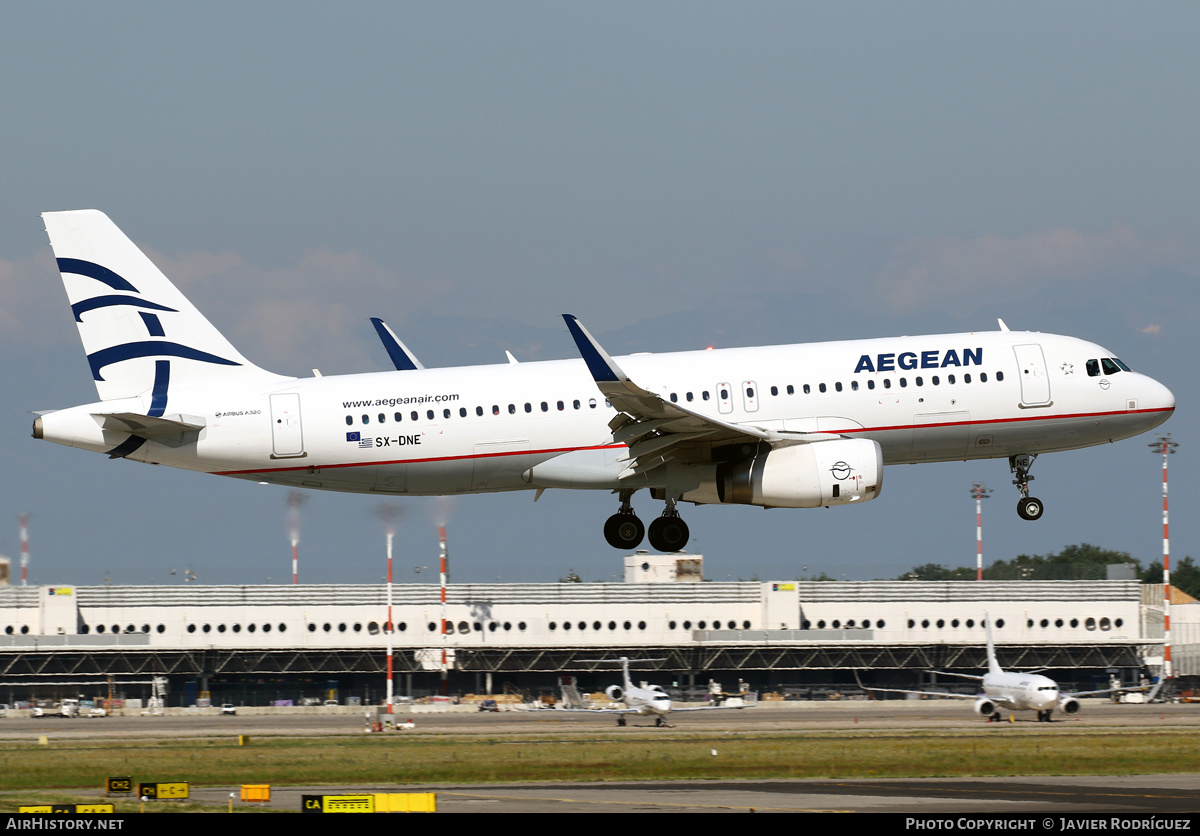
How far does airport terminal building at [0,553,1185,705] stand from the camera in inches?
4791

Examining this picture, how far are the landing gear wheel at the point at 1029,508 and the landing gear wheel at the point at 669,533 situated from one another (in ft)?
32.2

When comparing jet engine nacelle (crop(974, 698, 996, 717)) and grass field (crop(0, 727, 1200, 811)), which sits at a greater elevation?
grass field (crop(0, 727, 1200, 811))

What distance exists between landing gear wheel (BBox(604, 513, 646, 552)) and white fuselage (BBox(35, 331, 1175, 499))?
2.28 meters

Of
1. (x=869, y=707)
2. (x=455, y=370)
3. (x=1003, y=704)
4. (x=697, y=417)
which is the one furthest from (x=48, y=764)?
(x=869, y=707)

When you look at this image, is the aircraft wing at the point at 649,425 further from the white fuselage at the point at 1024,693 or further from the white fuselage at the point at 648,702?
the white fuselage at the point at 1024,693

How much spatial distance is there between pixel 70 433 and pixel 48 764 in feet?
82.0

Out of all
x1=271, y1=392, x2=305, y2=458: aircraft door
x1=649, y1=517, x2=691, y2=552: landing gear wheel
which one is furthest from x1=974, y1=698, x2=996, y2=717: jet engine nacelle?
x1=271, y1=392, x2=305, y2=458: aircraft door

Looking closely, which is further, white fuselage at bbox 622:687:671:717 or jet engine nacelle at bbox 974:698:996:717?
white fuselage at bbox 622:687:671:717

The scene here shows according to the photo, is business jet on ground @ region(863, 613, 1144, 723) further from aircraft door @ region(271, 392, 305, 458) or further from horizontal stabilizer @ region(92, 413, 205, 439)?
horizontal stabilizer @ region(92, 413, 205, 439)

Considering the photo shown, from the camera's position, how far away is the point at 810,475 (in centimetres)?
3925

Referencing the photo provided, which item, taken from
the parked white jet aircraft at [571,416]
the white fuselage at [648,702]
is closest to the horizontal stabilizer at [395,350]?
the parked white jet aircraft at [571,416]
